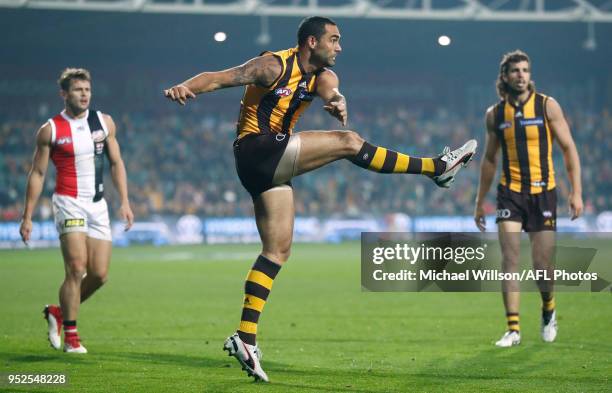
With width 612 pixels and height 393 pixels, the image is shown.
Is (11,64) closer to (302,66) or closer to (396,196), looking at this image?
(396,196)

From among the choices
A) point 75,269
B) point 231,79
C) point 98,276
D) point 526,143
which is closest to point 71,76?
point 75,269

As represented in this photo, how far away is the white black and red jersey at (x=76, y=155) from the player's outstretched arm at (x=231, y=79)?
106 inches

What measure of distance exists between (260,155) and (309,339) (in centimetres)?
347

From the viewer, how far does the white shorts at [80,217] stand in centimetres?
957

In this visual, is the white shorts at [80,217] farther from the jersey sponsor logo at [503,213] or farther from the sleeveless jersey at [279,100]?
the jersey sponsor logo at [503,213]

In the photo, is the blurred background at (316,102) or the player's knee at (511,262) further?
the blurred background at (316,102)

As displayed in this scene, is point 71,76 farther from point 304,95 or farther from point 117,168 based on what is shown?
point 304,95

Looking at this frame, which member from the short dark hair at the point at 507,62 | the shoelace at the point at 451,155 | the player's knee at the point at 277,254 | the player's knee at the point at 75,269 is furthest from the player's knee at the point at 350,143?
the player's knee at the point at 75,269

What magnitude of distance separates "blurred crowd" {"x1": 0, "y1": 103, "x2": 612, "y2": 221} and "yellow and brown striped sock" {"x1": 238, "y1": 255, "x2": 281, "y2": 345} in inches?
950

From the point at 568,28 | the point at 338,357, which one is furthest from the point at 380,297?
the point at 568,28

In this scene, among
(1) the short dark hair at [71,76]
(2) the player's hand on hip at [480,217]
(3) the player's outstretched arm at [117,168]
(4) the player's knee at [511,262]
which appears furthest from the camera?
(2) the player's hand on hip at [480,217]

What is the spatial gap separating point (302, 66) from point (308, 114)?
31.5m

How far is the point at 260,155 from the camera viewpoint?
25.3 ft

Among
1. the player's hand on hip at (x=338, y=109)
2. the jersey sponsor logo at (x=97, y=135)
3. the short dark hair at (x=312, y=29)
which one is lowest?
the jersey sponsor logo at (x=97, y=135)
